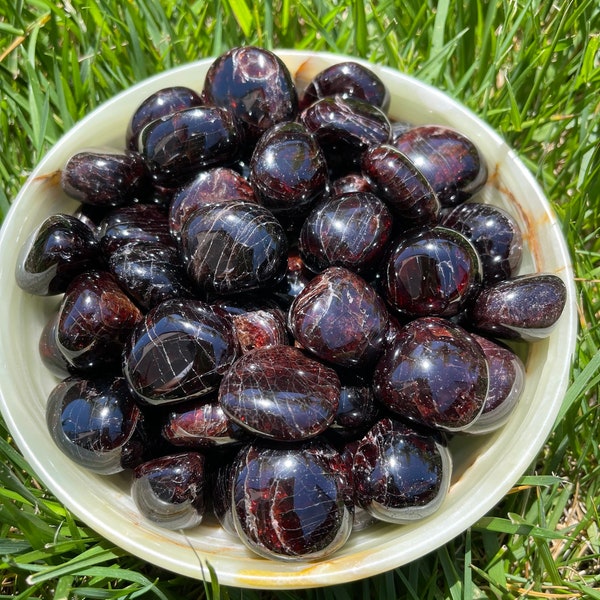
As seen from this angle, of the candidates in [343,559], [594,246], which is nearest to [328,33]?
[594,246]

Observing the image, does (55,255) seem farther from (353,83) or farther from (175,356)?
(353,83)

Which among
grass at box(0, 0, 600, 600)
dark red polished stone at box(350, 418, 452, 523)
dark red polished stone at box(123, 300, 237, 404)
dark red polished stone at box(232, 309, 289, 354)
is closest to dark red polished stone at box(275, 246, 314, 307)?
dark red polished stone at box(232, 309, 289, 354)

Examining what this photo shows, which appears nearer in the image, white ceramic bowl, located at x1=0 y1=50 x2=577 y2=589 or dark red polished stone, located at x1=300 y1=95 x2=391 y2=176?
white ceramic bowl, located at x1=0 y1=50 x2=577 y2=589

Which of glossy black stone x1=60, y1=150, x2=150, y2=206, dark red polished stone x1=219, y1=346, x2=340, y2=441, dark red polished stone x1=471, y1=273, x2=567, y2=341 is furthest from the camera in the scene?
glossy black stone x1=60, y1=150, x2=150, y2=206

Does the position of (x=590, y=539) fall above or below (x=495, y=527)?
below

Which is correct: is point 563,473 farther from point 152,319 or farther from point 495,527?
point 152,319

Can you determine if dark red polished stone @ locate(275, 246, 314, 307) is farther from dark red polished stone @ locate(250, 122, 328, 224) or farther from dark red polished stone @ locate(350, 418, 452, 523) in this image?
dark red polished stone @ locate(350, 418, 452, 523)

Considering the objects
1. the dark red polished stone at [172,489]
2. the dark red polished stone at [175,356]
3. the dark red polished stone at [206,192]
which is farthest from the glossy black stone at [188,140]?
the dark red polished stone at [172,489]
